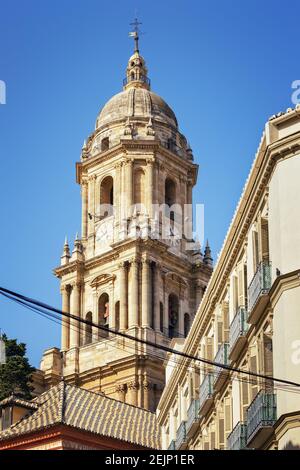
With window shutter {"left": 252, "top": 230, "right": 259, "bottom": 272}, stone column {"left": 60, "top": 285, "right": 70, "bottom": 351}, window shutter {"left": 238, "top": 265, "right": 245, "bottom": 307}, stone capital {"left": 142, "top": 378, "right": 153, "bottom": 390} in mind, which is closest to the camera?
window shutter {"left": 252, "top": 230, "right": 259, "bottom": 272}

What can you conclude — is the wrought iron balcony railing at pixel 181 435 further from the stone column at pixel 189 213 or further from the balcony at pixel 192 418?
the stone column at pixel 189 213

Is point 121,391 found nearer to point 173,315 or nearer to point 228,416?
point 173,315

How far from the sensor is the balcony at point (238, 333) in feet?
122

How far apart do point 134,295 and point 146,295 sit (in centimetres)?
76

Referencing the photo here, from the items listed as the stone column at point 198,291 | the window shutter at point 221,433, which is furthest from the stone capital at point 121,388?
the window shutter at point 221,433

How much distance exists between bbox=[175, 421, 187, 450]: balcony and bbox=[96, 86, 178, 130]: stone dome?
3904 centimetres

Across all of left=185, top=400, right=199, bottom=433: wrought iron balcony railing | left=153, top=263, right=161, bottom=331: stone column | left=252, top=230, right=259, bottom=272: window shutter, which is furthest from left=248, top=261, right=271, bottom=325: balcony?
left=153, top=263, right=161, bottom=331: stone column

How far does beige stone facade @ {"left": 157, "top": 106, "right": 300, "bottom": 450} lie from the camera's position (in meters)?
32.4

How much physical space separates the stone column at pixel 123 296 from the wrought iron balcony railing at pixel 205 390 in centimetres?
3115

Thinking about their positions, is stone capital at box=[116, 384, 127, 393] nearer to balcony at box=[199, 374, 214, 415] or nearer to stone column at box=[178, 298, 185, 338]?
stone column at box=[178, 298, 185, 338]

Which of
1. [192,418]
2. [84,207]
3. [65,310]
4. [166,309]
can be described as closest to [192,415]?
[192,418]

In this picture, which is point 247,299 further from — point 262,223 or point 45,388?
point 45,388

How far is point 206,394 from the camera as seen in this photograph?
42.8m
